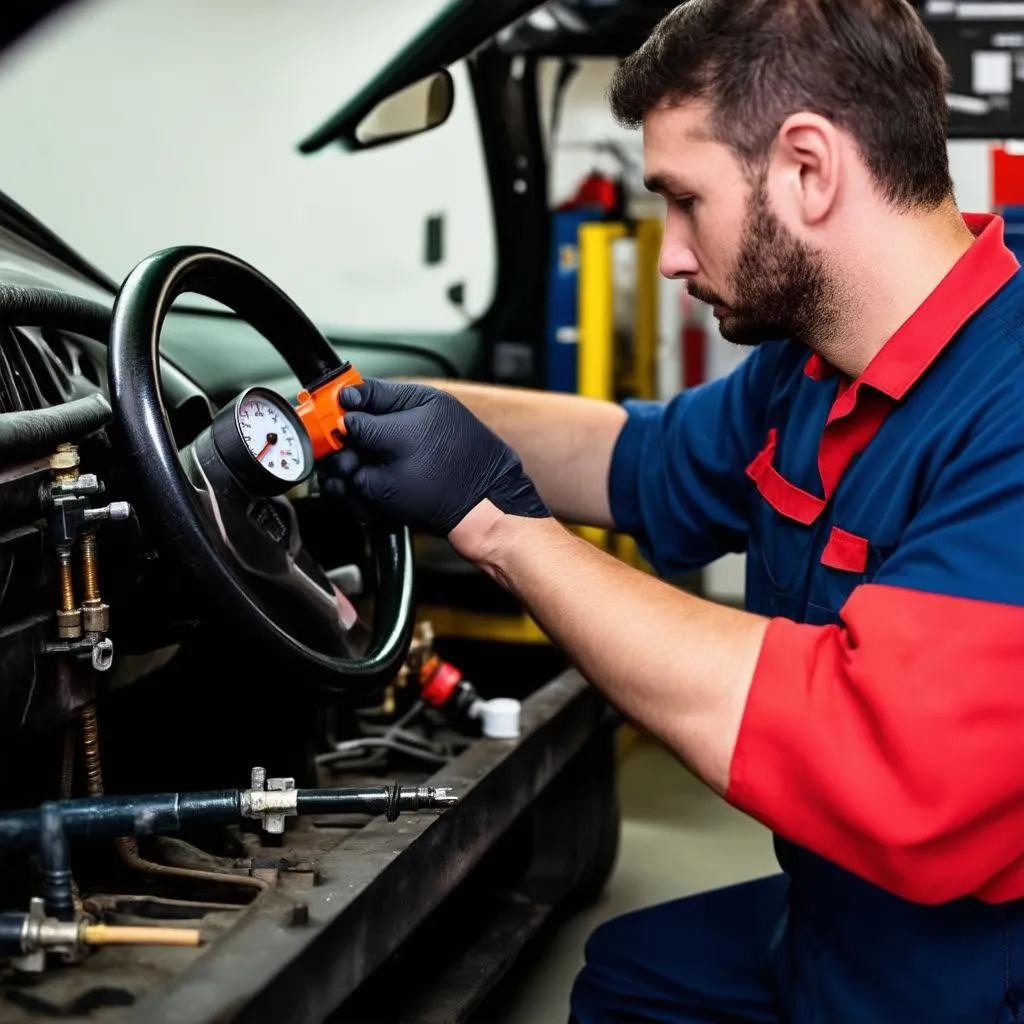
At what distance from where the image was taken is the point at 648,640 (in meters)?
1.16

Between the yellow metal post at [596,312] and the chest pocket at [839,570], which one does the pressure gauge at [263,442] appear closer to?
the chest pocket at [839,570]

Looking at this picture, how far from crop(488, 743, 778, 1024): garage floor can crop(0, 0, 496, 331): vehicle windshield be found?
1.09 m

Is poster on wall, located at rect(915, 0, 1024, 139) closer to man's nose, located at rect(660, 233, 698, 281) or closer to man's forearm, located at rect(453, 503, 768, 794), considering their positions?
man's nose, located at rect(660, 233, 698, 281)

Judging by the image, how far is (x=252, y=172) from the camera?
2.86m

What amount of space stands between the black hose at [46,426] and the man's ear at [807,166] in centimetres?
64

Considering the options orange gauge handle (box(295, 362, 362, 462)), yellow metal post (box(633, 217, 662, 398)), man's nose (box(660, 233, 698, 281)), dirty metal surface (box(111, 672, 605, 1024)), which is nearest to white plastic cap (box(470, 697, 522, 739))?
dirty metal surface (box(111, 672, 605, 1024))

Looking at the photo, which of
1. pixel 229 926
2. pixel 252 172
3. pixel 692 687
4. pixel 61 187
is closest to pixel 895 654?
pixel 692 687

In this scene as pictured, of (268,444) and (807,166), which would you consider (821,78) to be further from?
(268,444)

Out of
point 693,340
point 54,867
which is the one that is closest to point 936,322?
point 54,867

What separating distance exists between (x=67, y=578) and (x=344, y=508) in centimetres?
47

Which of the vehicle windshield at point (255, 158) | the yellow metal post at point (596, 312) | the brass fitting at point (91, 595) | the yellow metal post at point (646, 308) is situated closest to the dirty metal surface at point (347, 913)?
the brass fitting at point (91, 595)

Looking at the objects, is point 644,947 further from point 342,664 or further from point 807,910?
point 342,664

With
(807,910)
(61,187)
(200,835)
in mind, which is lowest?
(807,910)

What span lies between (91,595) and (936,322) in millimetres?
787
